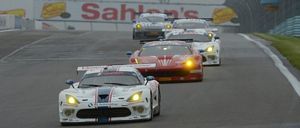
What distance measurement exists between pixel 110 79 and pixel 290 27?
36.5m

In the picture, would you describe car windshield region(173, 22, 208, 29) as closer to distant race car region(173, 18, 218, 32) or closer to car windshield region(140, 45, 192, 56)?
distant race car region(173, 18, 218, 32)

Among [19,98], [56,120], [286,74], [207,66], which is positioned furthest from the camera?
[207,66]

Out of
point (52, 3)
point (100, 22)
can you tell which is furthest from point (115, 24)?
point (52, 3)

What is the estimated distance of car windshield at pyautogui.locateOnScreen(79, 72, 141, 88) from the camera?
15.8 metres

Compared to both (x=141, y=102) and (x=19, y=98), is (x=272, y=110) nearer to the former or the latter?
(x=141, y=102)

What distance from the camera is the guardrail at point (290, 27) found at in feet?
161

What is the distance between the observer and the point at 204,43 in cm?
2812

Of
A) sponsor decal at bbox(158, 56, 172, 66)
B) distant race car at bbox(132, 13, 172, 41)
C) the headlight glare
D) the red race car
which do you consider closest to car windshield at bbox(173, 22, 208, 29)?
distant race car at bbox(132, 13, 172, 41)

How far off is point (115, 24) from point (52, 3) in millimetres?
6586

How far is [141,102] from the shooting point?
586 inches

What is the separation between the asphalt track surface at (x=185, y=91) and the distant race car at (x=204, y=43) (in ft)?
1.50

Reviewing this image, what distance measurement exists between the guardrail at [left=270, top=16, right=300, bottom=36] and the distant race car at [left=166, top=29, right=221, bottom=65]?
1983cm

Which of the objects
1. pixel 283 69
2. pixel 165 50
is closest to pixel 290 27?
pixel 283 69

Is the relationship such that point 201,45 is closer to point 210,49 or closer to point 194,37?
point 210,49
